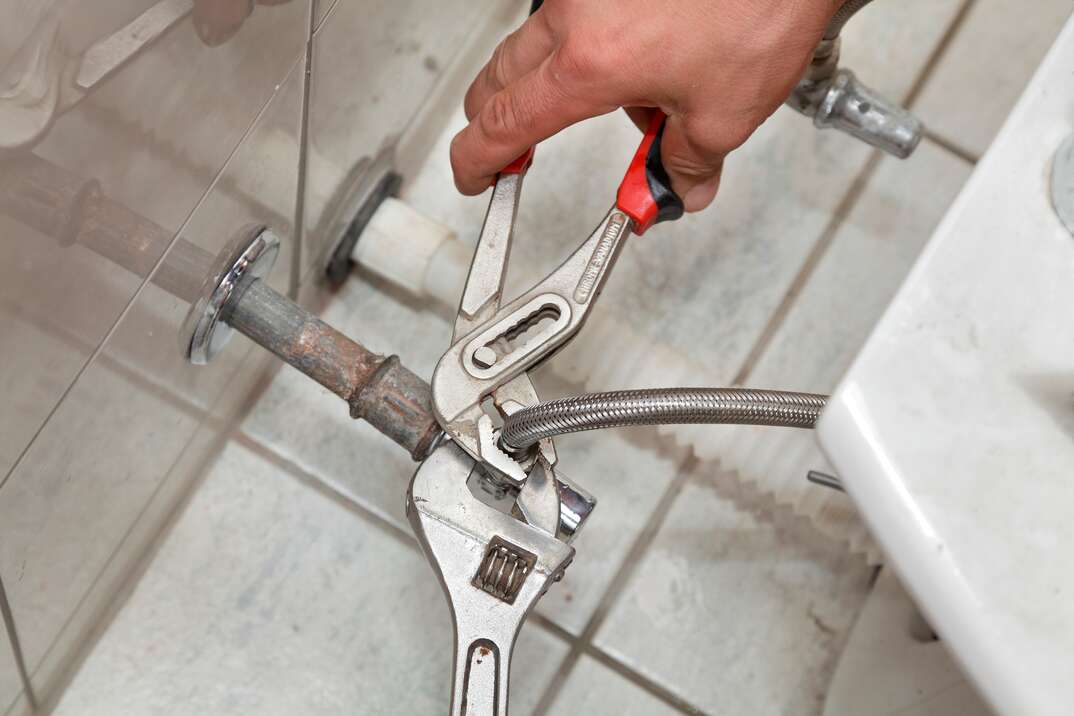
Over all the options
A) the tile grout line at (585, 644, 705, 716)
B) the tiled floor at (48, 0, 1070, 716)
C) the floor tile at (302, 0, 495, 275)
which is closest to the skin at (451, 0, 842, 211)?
the floor tile at (302, 0, 495, 275)

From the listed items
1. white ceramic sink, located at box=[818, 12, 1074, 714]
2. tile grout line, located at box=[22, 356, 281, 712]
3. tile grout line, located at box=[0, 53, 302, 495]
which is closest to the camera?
white ceramic sink, located at box=[818, 12, 1074, 714]

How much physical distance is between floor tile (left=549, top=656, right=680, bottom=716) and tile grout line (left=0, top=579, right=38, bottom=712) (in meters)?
0.30

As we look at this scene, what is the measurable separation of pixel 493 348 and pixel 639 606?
31 cm

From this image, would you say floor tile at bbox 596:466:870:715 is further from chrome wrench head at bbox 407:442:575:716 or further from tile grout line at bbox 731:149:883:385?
chrome wrench head at bbox 407:442:575:716

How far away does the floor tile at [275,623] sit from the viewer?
688 millimetres

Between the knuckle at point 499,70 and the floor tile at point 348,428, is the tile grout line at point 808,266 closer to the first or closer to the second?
the floor tile at point 348,428

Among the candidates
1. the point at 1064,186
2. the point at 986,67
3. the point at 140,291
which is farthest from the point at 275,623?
the point at 986,67

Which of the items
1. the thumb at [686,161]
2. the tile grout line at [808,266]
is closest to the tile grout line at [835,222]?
the tile grout line at [808,266]

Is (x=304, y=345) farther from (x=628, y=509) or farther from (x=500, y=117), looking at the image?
(x=628, y=509)

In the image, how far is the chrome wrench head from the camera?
0.46m

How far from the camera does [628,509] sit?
2.49 feet

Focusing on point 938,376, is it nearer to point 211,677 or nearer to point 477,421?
point 477,421

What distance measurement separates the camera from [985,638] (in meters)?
0.33

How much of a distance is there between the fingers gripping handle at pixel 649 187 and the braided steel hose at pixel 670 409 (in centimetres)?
10
